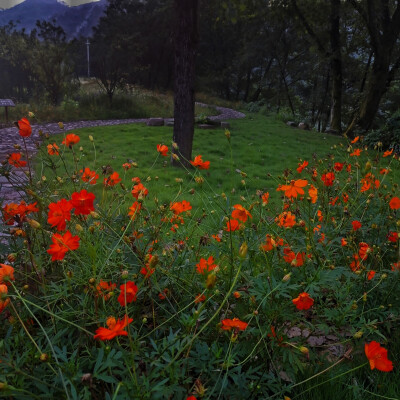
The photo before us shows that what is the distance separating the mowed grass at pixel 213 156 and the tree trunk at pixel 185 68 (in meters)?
0.63

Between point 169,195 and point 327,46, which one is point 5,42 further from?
point 169,195

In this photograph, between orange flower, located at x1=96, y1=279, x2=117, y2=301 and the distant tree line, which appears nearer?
orange flower, located at x1=96, y1=279, x2=117, y2=301

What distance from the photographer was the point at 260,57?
23828 millimetres

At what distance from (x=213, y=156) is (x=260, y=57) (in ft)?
63.3

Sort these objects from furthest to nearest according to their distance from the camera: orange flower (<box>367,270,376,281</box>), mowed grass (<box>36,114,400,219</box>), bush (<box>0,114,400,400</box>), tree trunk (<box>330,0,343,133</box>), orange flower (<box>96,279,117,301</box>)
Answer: tree trunk (<box>330,0,343,133</box>) < mowed grass (<box>36,114,400,219</box>) < orange flower (<box>367,270,376,281</box>) < orange flower (<box>96,279,117,301</box>) < bush (<box>0,114,400,400</box>)

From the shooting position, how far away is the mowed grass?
191 inches

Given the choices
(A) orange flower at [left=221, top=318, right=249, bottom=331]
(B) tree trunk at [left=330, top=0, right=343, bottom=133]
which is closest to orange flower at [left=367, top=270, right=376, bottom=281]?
(A) orange flower at [left=221, top=318, right=249, bottom=331]

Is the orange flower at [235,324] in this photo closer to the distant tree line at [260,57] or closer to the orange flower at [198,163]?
the orange flower at [198,163]

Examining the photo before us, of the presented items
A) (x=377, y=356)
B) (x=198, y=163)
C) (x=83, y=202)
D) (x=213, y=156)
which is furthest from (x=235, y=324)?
(x=213, y=156)

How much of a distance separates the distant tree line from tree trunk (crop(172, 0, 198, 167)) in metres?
6.54

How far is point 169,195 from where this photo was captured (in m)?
4.46

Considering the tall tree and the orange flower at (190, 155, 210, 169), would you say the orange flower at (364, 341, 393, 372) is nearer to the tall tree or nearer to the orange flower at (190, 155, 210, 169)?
the orange flower at (190, 155, 210, 169)

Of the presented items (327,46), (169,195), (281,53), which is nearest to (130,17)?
(281,53)

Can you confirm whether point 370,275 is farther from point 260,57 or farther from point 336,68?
point 260,57
